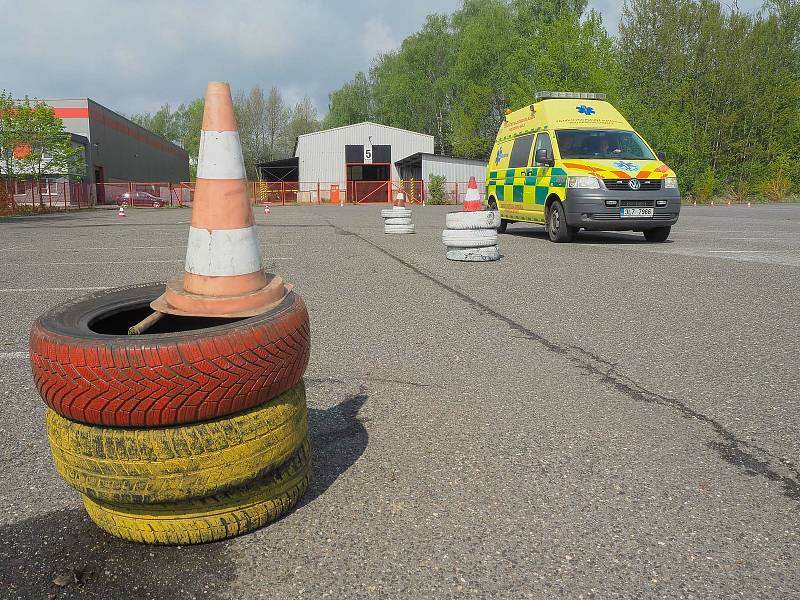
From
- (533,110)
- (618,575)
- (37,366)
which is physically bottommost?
(618,575)

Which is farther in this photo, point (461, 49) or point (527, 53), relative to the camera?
point (461, 49)

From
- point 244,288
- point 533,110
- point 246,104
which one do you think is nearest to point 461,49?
point 246,104

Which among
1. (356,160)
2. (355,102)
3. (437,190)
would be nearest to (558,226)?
(437,190)

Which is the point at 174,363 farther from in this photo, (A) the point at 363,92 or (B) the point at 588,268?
(A) the point at 363,92

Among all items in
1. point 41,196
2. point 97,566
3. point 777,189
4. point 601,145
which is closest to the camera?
point 97,566

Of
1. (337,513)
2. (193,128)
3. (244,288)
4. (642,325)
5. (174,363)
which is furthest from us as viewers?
(193,128)

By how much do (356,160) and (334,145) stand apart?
2179mm

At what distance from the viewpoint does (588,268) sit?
8.45 meters

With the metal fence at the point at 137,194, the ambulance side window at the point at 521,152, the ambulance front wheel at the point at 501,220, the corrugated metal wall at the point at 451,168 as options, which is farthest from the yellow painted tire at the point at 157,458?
the corrugated metal wall at the point at 451,168

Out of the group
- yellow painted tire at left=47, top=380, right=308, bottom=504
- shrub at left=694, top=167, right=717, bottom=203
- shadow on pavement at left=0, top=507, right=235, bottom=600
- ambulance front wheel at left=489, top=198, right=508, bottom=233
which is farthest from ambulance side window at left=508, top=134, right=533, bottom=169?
shrub at left=694, top=167, right=717, bottom=203

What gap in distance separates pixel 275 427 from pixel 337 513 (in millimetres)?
412

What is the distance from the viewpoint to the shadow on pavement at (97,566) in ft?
6.00

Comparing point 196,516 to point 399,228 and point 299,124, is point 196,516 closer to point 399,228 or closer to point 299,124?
point 399,228

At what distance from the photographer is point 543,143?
12.3 m
